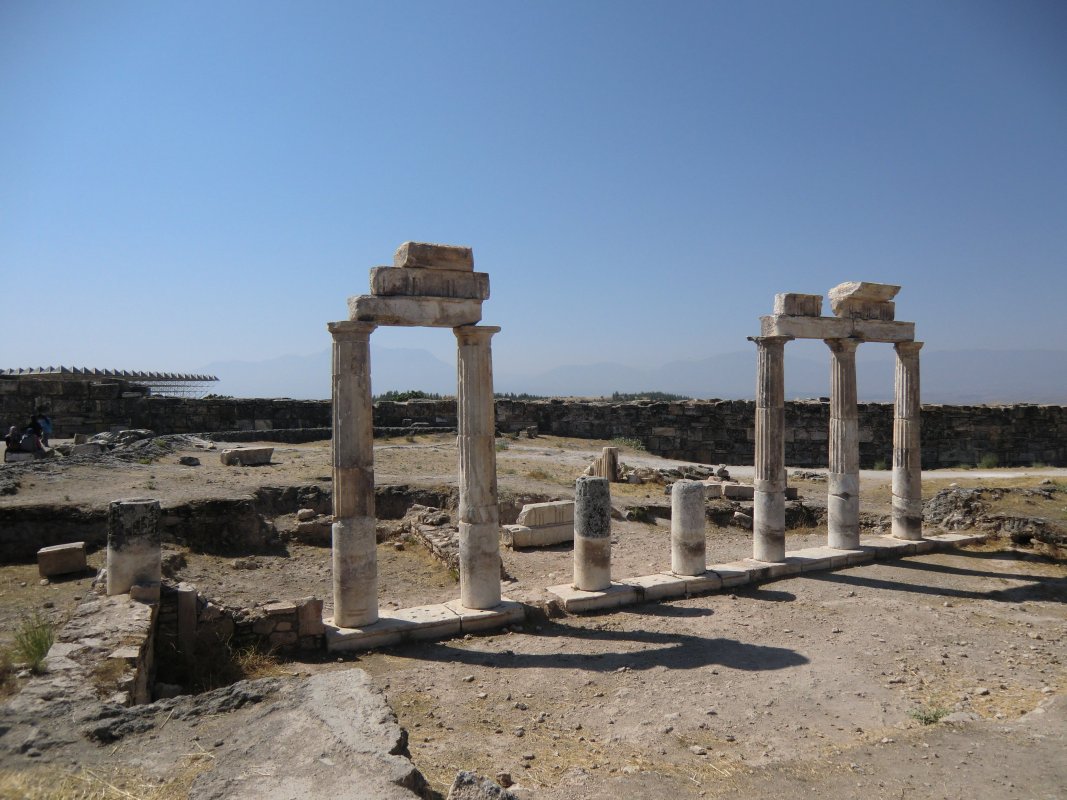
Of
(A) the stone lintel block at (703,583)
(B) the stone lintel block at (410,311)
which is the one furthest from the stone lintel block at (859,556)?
(B) the stone lintel block at (410,311)

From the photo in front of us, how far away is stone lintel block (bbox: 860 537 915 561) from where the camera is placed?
43.2ft

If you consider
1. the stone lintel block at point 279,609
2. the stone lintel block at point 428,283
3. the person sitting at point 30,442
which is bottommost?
the stone lintel block at point 279,609

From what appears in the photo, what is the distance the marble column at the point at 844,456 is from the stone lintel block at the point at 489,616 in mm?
6701

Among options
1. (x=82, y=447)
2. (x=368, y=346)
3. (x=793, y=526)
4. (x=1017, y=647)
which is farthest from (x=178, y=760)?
(x=82, y=447)

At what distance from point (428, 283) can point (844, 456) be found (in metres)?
8.44

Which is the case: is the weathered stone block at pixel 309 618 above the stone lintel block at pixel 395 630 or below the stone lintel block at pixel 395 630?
above

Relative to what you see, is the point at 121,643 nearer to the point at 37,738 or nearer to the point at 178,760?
the point at 37,738

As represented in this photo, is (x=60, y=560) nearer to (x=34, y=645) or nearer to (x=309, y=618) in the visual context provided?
(x=309, y=618)

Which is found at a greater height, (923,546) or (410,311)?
(410,311)

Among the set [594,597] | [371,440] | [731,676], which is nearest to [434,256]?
[371,440]

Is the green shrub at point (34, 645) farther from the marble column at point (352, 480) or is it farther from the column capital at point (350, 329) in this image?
the column capital at point (350, 329)

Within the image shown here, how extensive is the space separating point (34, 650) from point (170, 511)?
699 centimetres

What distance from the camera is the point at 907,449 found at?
1386cm

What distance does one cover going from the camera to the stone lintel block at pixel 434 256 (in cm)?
912
